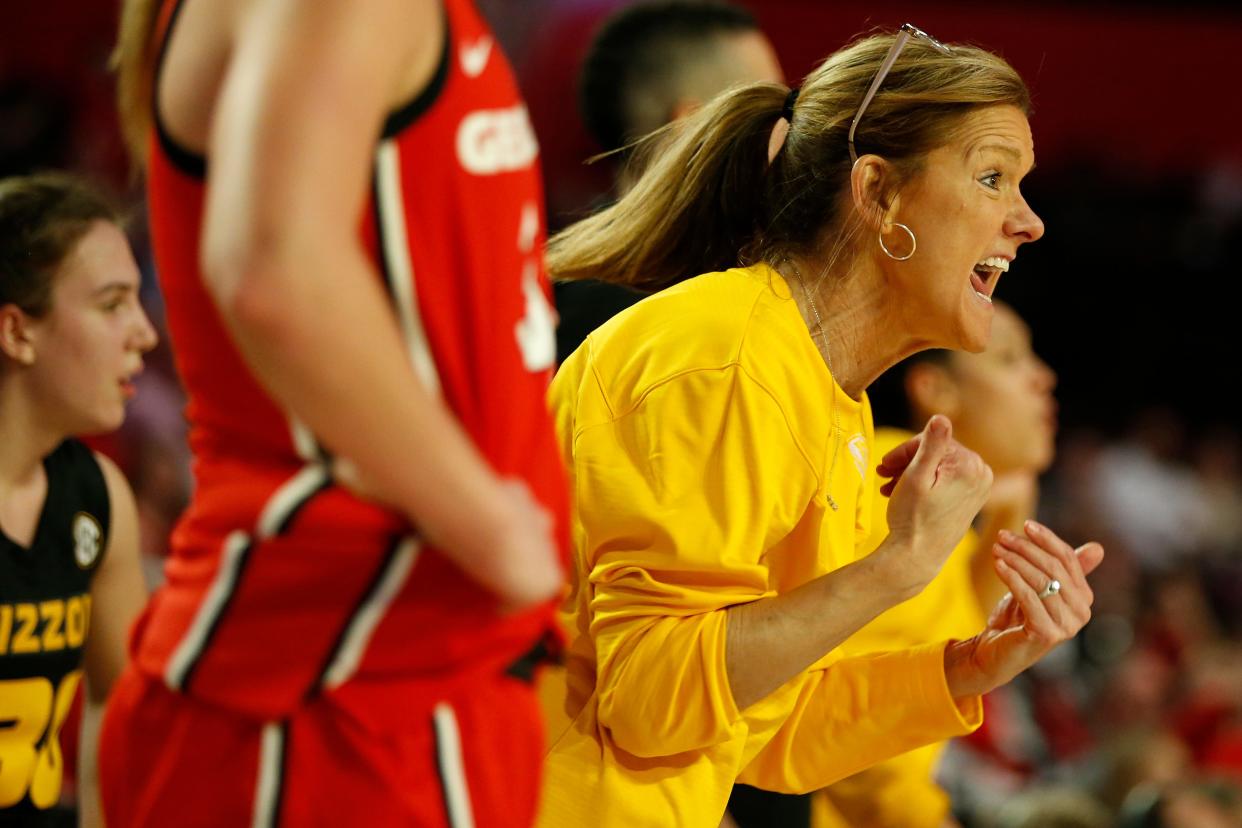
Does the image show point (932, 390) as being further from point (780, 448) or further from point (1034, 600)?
point (780, 448)

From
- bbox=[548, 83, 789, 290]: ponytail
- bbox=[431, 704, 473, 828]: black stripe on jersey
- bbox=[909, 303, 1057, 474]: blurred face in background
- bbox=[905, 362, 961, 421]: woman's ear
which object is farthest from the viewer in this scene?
bbox=[905, 362, 961, 421]: woman's ear

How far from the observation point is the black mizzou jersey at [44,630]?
92.7 inches

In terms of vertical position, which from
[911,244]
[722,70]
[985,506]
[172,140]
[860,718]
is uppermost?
[172,140]

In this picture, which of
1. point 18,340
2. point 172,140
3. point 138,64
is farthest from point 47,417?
point 172,140

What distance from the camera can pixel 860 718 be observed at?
2443mm

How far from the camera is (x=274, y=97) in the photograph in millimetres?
1260

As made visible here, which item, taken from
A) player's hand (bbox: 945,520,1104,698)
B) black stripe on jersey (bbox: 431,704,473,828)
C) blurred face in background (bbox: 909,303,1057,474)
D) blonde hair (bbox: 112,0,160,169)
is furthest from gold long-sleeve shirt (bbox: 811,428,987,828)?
blonde hair (bbox: 112,0,160,169)

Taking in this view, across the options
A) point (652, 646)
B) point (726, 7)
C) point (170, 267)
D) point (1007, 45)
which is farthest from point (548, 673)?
point (1007, 45)

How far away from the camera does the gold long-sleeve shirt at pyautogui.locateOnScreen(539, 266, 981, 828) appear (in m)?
2.03

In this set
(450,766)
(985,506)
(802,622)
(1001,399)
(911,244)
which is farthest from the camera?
(1001,399)

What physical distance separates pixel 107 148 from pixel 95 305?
6.95 metres

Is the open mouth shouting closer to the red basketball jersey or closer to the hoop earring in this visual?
the hoop earring

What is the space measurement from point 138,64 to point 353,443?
0.53 metres

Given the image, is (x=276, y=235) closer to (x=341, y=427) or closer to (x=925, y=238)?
(x=341, y=427)
